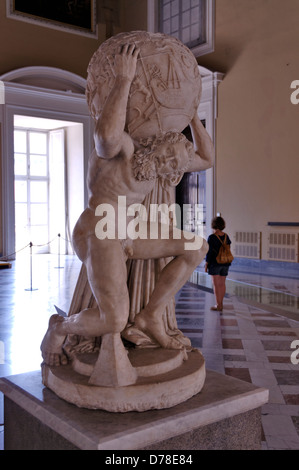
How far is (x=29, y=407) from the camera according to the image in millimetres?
2637

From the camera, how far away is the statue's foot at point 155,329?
9.68 feet

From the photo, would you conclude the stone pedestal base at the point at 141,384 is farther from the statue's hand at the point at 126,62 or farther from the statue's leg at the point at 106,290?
the statue's hand at the point at 126,62

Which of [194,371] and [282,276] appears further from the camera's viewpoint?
[282,276]

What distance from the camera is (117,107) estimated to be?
8.08 feet

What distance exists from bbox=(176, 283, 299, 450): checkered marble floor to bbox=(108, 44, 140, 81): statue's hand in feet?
8.58

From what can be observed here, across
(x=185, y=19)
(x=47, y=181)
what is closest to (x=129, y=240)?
(x=185, y=19)

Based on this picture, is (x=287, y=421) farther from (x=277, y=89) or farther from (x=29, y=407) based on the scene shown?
(x=277, y=89)

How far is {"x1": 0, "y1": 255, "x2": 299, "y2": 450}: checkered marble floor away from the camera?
162 inches

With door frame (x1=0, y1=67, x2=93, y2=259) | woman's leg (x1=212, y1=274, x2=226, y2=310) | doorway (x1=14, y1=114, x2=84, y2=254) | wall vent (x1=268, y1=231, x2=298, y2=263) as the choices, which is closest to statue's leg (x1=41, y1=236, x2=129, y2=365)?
woman's leg (x1=212, y1=274, x2=226, y2=310)

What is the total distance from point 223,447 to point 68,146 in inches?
614

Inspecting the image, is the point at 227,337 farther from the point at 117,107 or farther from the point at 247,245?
the point at 247,245

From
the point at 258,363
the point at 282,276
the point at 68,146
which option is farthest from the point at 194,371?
the point at 68,146

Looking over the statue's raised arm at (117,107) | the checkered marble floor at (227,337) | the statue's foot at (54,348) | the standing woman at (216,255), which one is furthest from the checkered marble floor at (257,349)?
the statue's raised arm at (117,107)

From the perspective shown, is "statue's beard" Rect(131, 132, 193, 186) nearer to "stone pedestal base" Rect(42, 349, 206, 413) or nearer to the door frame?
"stone pedestal base" Rect(42, 349, 206, 413)
